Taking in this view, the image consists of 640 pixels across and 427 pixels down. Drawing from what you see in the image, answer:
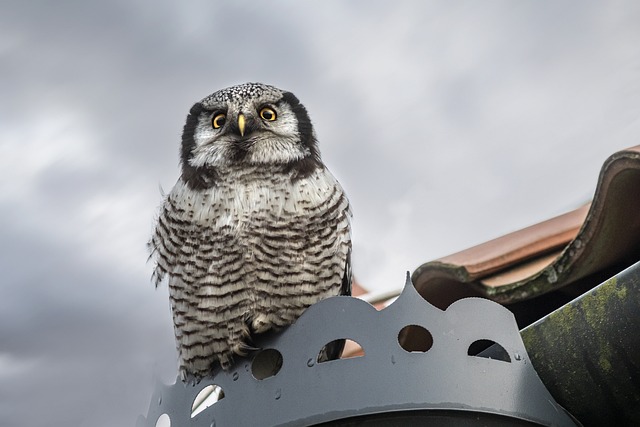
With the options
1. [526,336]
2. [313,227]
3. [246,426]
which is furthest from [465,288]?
[246,426]

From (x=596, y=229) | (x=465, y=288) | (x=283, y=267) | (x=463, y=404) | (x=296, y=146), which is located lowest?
(x=463, y=404)

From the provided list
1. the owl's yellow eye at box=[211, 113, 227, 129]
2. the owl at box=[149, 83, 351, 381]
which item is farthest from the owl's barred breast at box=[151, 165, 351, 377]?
the owl's yellow eye at box=[211, 113, 227, 129]

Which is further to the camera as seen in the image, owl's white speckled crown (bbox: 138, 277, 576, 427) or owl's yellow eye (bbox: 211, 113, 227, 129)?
owl's yellow eye (bbox: 211, 113, 227, 129)

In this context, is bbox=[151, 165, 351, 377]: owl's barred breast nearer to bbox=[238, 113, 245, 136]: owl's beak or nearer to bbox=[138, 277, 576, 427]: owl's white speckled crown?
bbox=[238, 113, 245, 136]: owl's beak

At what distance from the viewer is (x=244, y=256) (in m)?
2.67

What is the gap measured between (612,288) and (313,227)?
141 centimetres

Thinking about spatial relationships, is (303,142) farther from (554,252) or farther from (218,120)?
(554,252)

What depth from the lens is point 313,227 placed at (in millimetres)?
2787

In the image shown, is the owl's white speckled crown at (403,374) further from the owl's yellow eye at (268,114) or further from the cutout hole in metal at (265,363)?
the owl's yellow eye at (268,114)

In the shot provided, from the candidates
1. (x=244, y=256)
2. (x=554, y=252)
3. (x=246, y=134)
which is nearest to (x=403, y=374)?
(x=244, y=256)

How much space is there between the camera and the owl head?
2.99m

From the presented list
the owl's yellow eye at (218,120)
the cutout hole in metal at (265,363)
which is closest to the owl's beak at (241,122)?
the owl's yellow eye at (218,120)

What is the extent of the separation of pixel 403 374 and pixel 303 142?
5.67 feet

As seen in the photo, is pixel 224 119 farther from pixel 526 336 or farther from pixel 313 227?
pixel 526 336
